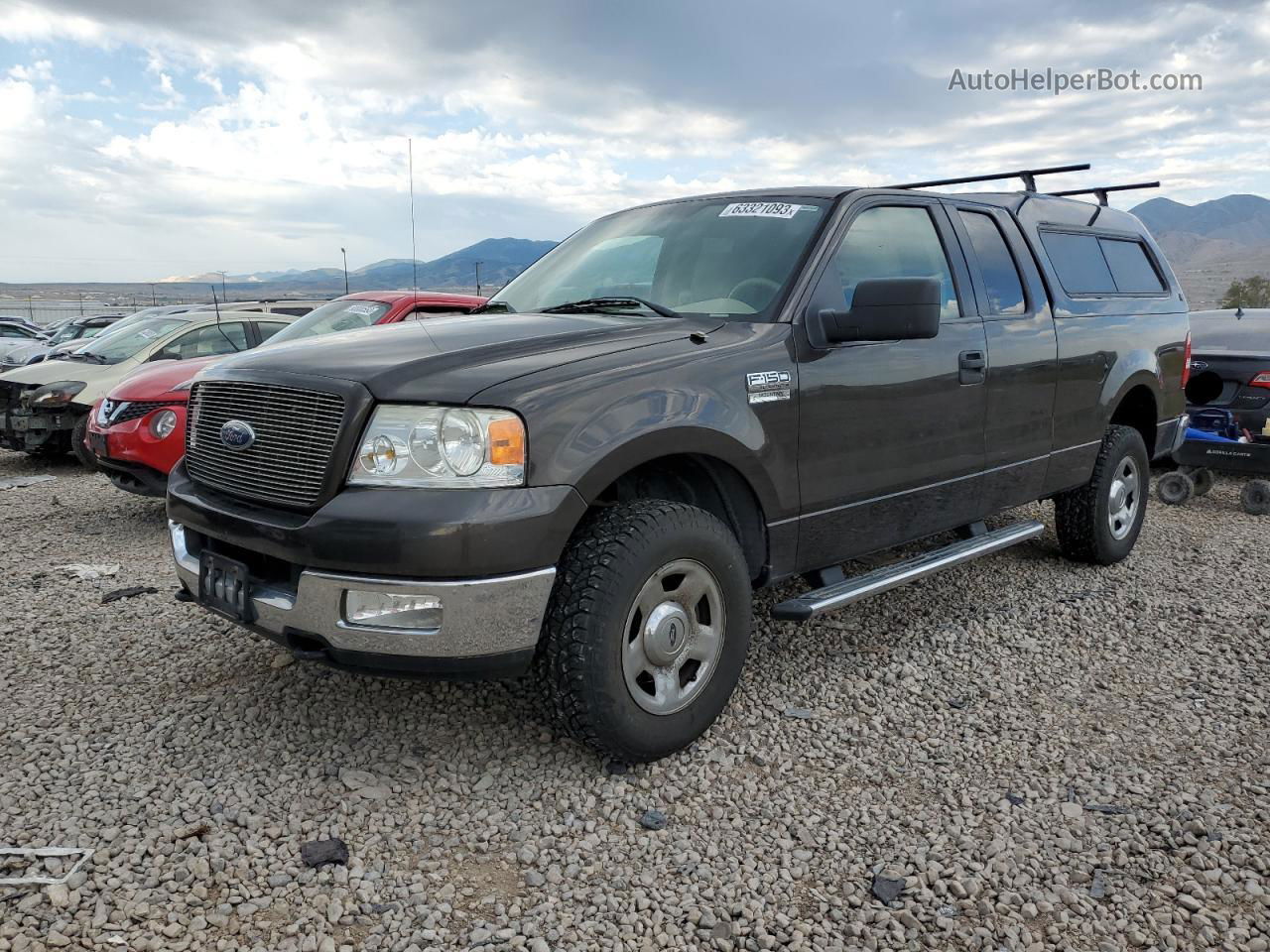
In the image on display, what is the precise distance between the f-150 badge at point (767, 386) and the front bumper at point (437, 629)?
99cm

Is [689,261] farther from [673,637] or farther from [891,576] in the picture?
[673,637]

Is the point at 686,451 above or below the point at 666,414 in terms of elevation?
below

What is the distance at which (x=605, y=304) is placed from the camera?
12.5 ft

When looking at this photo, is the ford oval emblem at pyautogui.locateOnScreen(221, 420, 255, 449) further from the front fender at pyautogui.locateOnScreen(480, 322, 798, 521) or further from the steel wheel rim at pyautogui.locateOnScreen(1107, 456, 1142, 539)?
the steel wheel rim at pyautogui.locateOnScreen(1107, 456, 1142, 539)

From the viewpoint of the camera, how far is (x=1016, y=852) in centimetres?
274

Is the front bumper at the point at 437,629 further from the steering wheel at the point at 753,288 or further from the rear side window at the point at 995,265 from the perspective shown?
the rear side window at the point at 995,265

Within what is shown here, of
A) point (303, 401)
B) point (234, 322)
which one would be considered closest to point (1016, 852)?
point (303, 401)

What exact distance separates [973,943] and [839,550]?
65.8 inches

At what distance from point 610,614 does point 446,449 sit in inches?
26.3

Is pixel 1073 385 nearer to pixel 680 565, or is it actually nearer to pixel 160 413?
pixel 680 565

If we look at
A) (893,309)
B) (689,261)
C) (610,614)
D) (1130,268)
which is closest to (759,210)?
(689,261)

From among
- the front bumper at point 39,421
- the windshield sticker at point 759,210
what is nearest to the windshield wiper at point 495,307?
the windshield sticker at point 759,210

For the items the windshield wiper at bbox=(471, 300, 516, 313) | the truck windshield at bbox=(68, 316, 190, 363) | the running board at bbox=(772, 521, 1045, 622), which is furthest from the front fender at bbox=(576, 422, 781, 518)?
the truck windshield at bbox=(68, 316, 190, 363)

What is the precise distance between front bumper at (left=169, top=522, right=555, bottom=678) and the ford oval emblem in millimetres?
507
